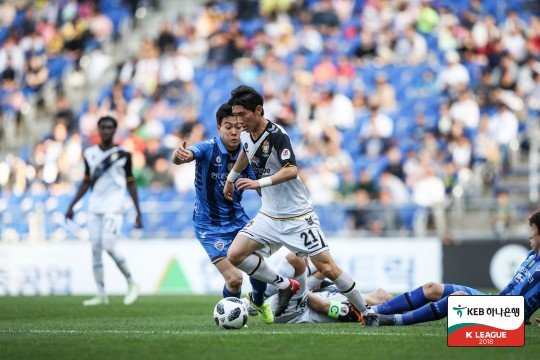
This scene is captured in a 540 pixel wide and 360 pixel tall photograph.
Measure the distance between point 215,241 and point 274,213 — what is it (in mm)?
1454

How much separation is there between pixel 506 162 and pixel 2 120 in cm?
1384

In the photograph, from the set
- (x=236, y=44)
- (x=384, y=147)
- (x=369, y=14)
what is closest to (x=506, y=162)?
(x=384, y=147)

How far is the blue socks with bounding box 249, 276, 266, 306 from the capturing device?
1213cm

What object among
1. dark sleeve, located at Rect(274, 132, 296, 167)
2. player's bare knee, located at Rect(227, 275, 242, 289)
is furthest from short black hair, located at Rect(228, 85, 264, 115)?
player's bare knee, located at Rect(227, 275, 242, 289)

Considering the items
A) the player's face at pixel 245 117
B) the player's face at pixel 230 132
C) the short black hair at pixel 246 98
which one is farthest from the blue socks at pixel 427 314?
the player's face at pixel 230 132

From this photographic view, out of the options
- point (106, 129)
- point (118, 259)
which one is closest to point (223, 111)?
point (106, 129)

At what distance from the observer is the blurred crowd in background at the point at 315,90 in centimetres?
2341

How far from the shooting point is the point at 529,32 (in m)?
28.3

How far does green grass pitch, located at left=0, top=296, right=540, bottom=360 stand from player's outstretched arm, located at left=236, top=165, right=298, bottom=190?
1.48m

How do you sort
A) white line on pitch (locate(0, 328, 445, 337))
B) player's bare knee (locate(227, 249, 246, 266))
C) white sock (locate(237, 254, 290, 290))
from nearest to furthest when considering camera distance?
white line on pitch (locate(0, 328, 445, 337)) → player's bare knee (locate(227, 249, 246, 266)) → white sock (locate(237, 254, 290, 290))

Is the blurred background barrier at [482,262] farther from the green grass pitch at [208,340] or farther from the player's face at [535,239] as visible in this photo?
the player's face at [535,239]

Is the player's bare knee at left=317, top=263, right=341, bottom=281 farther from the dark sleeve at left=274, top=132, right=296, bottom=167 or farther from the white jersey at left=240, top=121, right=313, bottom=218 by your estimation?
the dark sleeve at left=274, top=132, right=296, bottom=167

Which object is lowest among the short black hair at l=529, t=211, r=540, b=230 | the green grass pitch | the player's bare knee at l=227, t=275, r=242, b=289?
A: the green grass pitch

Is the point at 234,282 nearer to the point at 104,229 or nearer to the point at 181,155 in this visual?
the point at 181,155
